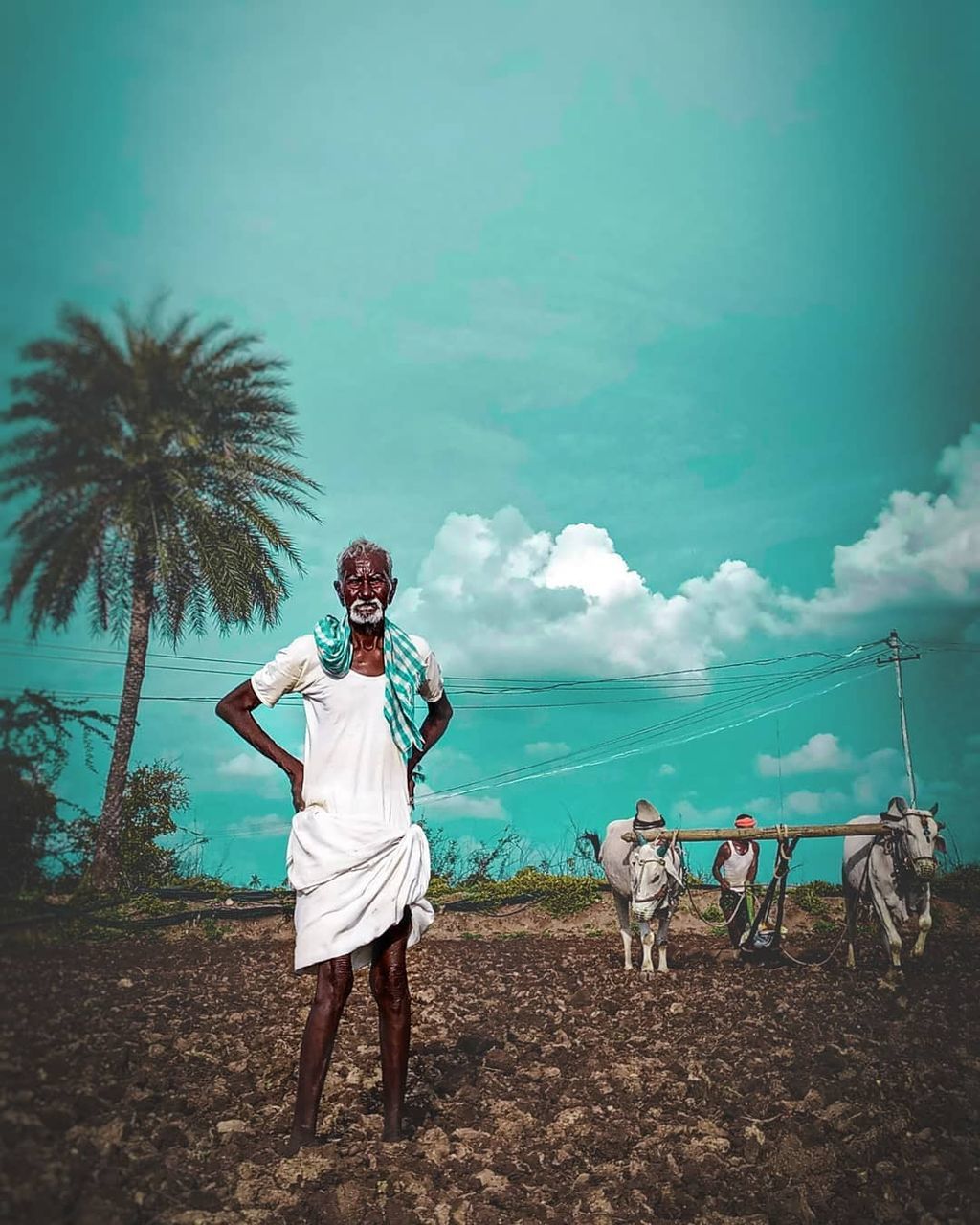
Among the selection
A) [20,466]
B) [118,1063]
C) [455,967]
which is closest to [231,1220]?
[118,1063]

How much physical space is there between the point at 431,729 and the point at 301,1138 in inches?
60.6

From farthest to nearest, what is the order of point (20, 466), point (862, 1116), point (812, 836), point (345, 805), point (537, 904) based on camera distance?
point (537, 904) < point (812, 836) < point (862, 1116) < point (345, 805) < point (20, 466)

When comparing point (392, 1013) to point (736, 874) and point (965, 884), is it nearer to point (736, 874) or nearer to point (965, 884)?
point (736, 874)

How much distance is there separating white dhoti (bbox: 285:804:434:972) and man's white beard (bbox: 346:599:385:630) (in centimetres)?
70

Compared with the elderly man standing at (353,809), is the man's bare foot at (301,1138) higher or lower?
lower

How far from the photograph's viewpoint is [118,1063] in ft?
12.5

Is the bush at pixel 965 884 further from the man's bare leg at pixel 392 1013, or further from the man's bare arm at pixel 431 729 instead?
the man's bare leg at pixel 392 1013

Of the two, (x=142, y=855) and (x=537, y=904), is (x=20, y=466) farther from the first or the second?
(x=537, y=904)

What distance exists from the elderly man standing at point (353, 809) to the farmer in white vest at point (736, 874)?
6.15 meters

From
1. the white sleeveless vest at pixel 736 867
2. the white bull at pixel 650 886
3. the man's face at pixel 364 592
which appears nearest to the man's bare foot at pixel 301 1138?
the man's face at pixel 364 592

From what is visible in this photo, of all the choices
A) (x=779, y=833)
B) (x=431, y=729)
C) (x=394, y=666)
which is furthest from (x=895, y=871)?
(x=394, y=666)

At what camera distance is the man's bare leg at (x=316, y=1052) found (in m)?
3.61

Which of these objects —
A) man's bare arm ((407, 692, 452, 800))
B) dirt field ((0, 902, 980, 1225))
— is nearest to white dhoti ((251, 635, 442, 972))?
man's bare arm ((407, 692, 452, 800))

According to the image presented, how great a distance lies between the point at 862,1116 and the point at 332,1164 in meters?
2.29
